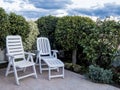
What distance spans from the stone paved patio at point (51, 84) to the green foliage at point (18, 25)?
1.25m

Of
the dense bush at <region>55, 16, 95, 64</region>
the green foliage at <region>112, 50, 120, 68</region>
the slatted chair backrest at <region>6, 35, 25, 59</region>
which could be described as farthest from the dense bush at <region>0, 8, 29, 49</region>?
the green foliage at <region>112, 50, 120, 68</region>

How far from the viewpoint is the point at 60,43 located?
602 cm

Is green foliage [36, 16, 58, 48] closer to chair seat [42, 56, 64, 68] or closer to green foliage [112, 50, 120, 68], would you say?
chair seat [42, 56, 64, 68]

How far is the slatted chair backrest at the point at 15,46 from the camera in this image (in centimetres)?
482

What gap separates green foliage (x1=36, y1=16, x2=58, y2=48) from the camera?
21.1ft

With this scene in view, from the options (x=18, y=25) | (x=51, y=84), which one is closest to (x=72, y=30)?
(x=18, y=25)

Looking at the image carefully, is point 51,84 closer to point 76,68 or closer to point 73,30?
point 76,68

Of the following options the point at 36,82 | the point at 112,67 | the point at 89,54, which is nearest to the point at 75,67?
the point at 89,54

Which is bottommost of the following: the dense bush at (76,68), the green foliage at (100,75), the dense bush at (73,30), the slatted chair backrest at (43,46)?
the dense bush at (76,68)

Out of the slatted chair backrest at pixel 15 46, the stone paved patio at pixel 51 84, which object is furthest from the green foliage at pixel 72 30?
the slatted chair backrest at pixel 15 46

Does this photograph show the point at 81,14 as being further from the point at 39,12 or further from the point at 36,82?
the point at 36,82

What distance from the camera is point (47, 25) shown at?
6.41 m

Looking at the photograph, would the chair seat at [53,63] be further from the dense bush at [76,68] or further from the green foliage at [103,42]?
the green foliage at [103,42]

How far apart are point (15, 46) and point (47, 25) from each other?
1801mm
